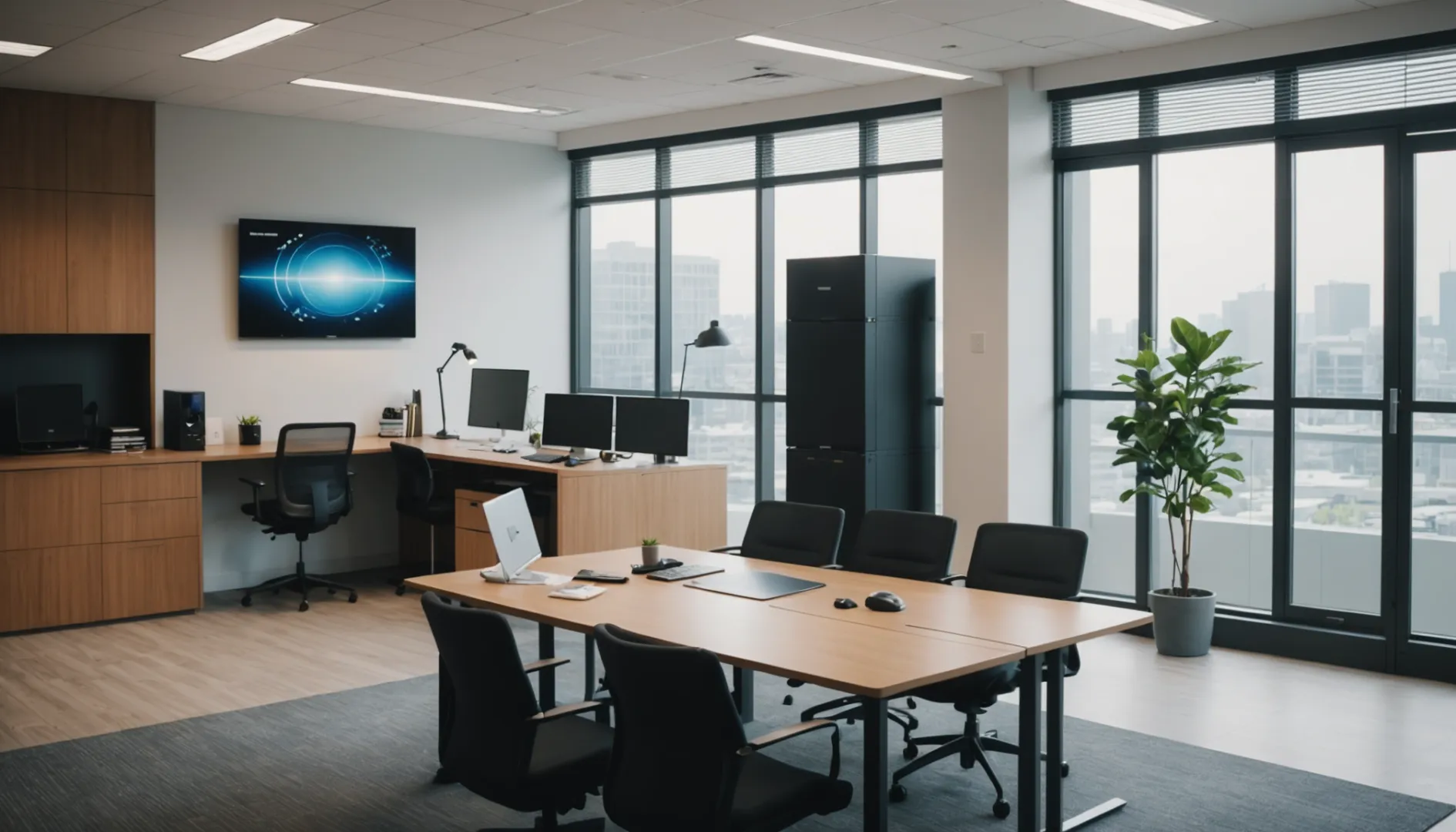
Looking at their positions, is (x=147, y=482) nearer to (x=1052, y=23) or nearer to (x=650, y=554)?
(x=650, y=554)

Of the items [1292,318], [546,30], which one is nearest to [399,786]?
[546,30]

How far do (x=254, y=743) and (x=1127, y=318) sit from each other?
4863 mm

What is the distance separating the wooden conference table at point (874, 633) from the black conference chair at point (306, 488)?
317 cm

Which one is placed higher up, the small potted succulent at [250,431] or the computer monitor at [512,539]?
the small potted succulent at [250,431]

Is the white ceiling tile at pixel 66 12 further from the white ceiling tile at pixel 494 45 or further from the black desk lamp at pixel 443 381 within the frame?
the black desk lamp at pixel 443 381

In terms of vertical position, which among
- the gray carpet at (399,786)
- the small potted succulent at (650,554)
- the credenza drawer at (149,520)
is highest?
the small potted succulent at (650,554)

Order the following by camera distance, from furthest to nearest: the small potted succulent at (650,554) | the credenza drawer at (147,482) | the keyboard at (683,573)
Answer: the credenza drawer at (147,482) < the small potted succulent at (650,554) < the keyboard at (683,573)

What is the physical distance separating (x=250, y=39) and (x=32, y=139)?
201cm

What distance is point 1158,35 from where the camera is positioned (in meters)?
6.28

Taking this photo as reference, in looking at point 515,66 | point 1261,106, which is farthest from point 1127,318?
point 515,66

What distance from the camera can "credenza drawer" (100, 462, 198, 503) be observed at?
720cm

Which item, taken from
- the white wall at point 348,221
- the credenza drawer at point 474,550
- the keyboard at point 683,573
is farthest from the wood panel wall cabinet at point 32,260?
the keyboard at point 683,573

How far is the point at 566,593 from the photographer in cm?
448

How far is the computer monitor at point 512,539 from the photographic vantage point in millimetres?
4559
